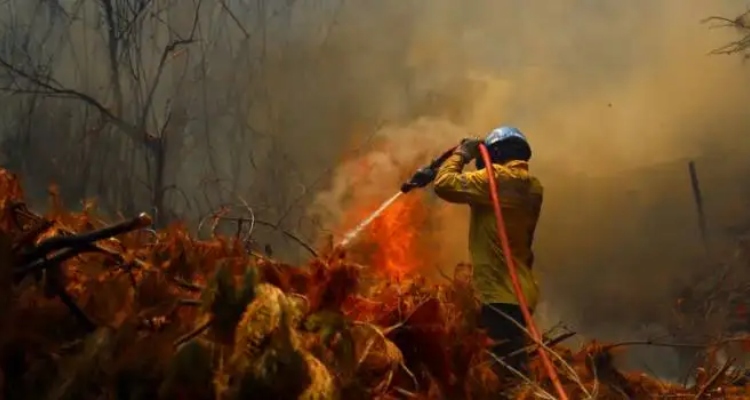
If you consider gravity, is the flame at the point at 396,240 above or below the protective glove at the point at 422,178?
below

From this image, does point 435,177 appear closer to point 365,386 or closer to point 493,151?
point 493,151

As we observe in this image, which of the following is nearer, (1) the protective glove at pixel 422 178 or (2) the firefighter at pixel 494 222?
(2) the firefighter at pixel 494 222

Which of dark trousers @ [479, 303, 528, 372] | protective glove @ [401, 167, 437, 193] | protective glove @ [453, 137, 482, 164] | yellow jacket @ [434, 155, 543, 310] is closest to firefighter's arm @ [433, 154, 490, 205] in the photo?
yellow jacket @ [434, 155, 543, 310]

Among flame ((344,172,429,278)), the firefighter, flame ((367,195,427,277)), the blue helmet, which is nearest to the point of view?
the firefighter

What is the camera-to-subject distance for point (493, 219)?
426 centimetres

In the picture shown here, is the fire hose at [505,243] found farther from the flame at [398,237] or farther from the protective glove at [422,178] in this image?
the flame at [398,237]

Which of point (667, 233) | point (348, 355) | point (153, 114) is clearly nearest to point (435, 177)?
point (348, 355)

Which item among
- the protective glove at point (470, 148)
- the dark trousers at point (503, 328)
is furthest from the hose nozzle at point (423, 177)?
the dark trousers at point (503, 328)

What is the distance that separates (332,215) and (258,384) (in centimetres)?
799

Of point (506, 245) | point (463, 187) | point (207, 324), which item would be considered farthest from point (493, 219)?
point (207, 324)

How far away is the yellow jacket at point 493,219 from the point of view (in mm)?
4199

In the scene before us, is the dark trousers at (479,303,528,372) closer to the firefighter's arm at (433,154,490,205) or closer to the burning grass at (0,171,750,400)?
the firefighter's arm at (433,154,490,205)

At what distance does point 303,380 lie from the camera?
7.33 feet

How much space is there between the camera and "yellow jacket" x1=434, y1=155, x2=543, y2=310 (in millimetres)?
4199
